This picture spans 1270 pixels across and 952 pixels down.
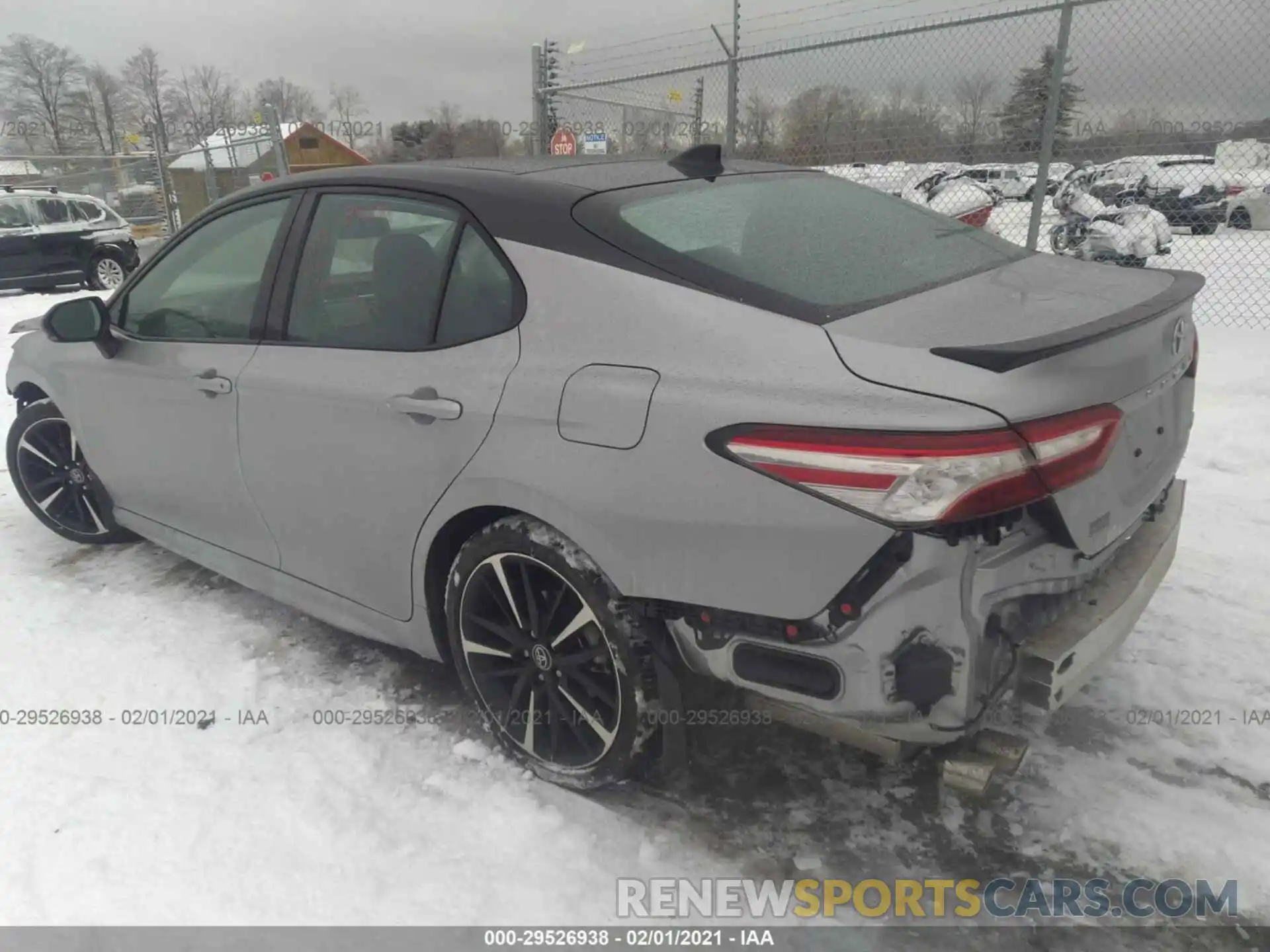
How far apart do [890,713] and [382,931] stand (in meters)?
1.24

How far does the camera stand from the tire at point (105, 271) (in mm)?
14305

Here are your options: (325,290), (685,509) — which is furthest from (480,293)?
(685,509)

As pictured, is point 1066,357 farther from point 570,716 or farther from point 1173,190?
point 1173,190

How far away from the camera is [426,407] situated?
2361 mm

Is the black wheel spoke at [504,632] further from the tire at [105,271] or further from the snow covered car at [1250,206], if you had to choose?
the tire at [105,271]

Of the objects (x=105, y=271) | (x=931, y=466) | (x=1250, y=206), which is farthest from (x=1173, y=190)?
(x=105, y=271)

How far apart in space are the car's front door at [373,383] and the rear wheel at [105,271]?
45.0 feet

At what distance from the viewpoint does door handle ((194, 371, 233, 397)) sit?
2.95 metres

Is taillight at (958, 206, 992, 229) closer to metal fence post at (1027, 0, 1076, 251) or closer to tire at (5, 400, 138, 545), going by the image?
metal fence post at (1027, 0, 1076, 251)

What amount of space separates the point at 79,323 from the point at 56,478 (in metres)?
1.00

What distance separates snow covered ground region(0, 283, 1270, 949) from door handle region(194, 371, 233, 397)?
92cm

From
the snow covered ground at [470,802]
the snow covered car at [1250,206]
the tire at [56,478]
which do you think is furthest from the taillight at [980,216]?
the tire at [56,478]

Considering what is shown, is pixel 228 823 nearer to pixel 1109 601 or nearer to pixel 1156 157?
pixel 1109 601

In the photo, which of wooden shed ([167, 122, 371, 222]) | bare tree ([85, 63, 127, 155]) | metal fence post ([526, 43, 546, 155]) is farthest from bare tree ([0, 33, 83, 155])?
metal fence post ([526, 43, 546, 155])
